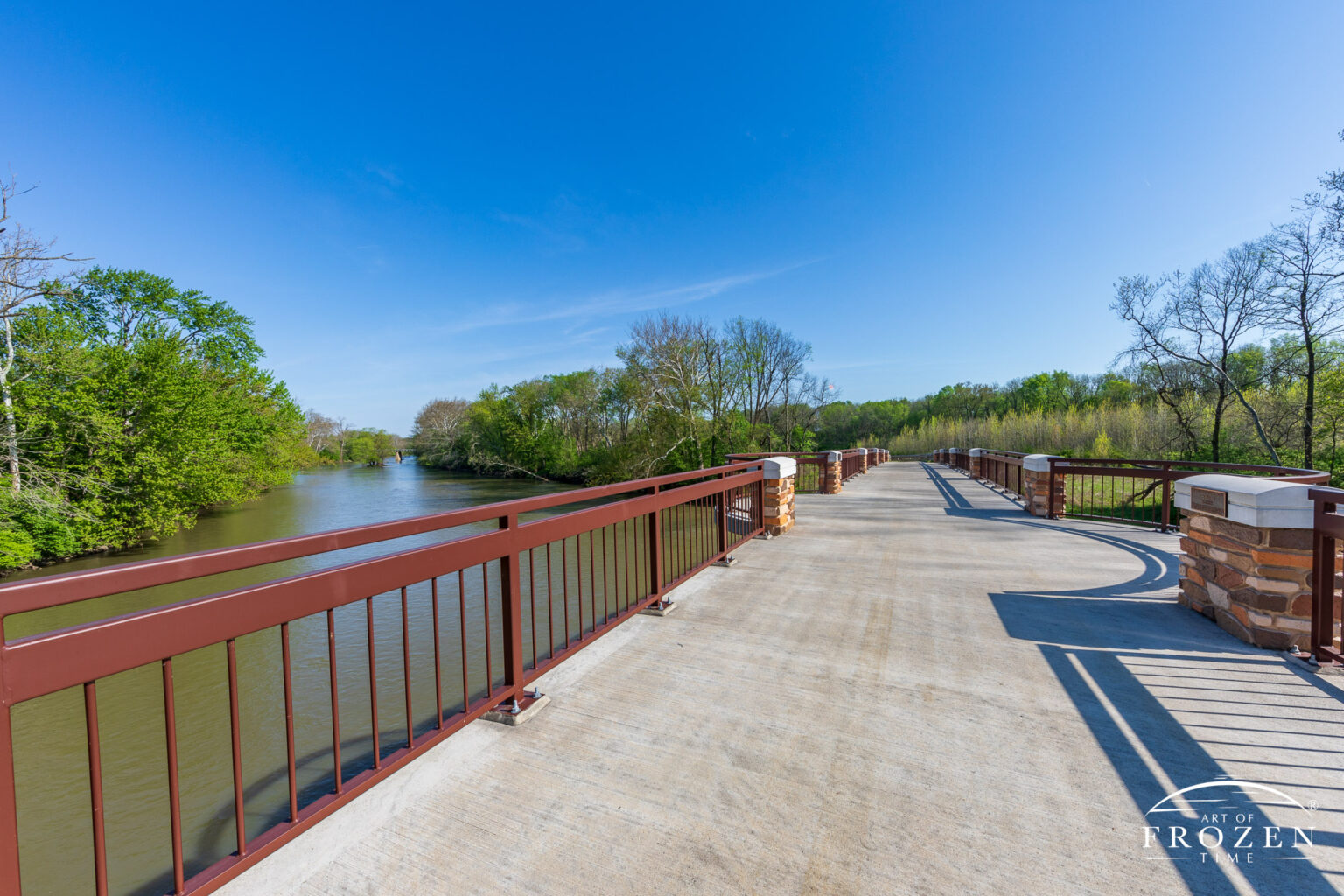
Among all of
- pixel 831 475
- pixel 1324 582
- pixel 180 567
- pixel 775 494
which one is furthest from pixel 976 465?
pixel 180 567

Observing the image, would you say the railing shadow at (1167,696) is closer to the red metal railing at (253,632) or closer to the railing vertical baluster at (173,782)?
the red metal railing at (253,632)

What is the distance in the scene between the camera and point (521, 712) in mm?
2398

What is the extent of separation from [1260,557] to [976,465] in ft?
47.5

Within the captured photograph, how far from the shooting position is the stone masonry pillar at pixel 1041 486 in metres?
7.80

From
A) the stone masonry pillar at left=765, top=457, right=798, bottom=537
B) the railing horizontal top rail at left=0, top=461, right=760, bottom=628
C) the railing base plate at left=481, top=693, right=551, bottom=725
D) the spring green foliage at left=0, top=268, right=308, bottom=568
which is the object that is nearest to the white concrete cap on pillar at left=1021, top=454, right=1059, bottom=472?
the stone masonry pillar at left=765, top=457, right=798, bottom=537

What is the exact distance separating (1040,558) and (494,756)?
545 cm

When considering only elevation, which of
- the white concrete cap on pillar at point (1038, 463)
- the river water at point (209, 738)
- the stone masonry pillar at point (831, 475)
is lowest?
the river water at point (209, 738)

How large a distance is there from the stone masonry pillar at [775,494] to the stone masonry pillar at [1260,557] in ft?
12.0

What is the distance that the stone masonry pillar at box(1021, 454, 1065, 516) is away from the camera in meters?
7.80

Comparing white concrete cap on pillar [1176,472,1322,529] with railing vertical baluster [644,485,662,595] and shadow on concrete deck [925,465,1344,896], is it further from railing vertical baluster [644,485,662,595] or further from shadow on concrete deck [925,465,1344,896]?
railing vertical baluster [644,485,662,595]

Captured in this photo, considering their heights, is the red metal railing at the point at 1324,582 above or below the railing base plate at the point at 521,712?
above

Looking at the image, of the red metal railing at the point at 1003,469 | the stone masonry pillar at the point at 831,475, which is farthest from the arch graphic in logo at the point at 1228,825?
the stone masonry pillar at the point at 831,475

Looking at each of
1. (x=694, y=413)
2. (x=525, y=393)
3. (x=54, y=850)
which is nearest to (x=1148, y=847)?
(x=54, y=850)

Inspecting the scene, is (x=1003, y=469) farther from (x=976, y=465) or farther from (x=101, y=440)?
(x=101, y=440)
